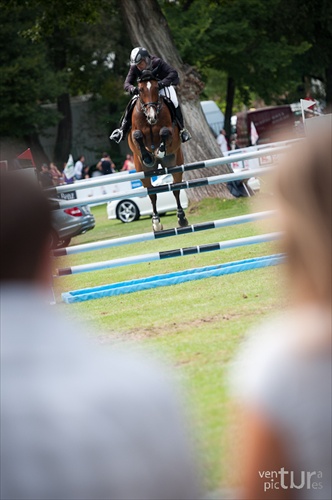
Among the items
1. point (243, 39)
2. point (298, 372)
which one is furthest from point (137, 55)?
point (243, 39)

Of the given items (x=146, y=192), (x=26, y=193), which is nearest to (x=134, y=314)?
(x=146, y=192)

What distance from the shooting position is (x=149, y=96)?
54.5 ft

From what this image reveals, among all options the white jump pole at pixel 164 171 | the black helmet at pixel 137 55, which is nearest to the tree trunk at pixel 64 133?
the black helmet at pixel 137 55

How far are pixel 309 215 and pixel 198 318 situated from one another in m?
6.82

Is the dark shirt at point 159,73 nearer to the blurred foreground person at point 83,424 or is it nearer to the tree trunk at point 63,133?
the blurred foreground person at point 83,424

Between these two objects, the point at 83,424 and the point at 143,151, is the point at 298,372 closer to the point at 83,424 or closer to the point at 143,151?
the point at 83,424

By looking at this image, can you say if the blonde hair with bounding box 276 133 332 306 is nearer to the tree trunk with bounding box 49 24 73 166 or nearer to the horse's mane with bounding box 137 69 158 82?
the horse's mane with bounding box 137 69 158 82

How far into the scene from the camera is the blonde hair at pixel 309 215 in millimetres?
2369

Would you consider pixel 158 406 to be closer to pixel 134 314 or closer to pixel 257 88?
pixel 134 314

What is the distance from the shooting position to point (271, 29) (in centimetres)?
4788

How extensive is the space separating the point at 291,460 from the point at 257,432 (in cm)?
10

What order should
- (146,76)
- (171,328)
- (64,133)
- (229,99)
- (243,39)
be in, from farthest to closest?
(64,133)
(229,99)
(243,39)
(146,76)
(171,328)

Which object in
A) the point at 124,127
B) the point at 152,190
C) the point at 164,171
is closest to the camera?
the point at 152,190

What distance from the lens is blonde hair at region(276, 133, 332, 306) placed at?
2.37 m
